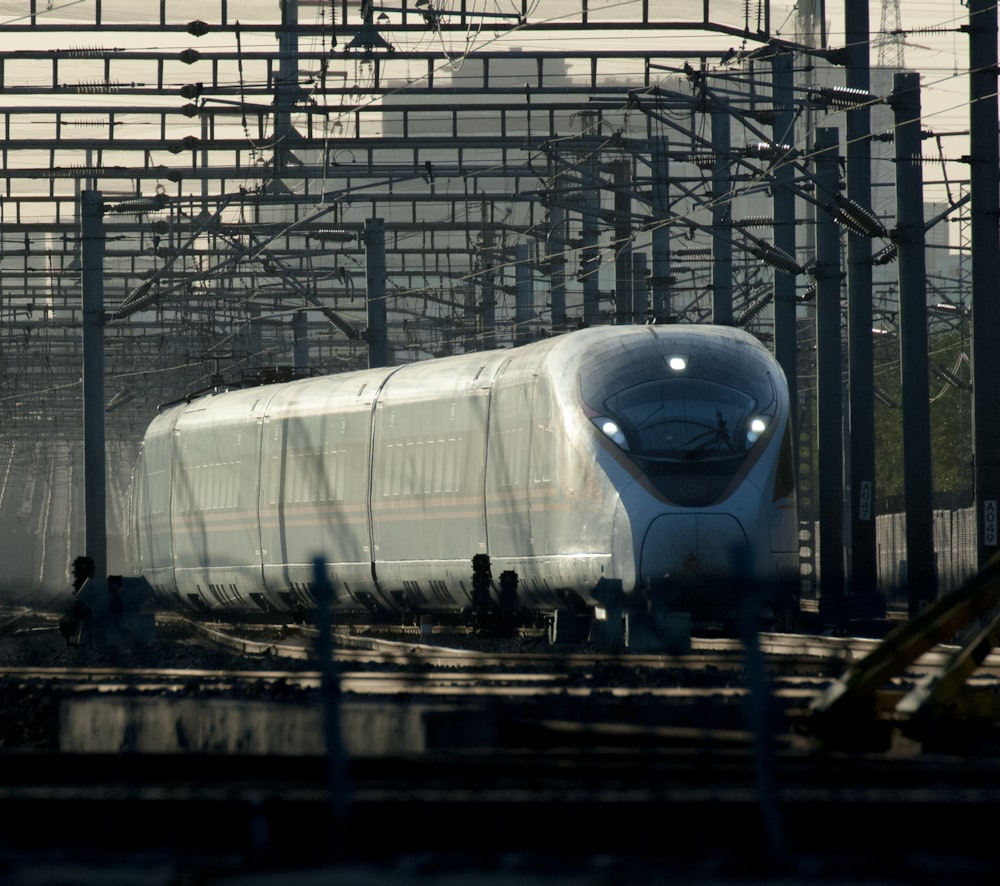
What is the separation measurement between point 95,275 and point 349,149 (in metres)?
4.65

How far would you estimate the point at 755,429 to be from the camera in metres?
17.9

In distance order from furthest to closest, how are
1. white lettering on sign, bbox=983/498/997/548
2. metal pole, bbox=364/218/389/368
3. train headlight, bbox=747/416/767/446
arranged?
metal pole, bbox=364/218/389/368 < white lettering on sign, bbox=983/498/997/548 < train headlight, bbox=747/416/767/446

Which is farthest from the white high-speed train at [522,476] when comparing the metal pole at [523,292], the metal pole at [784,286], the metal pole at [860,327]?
the metal pole at [523,292]

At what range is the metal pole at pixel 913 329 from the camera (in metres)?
20.6

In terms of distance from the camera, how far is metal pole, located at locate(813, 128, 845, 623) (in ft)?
77.2

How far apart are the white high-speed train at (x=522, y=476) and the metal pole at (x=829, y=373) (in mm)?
5059

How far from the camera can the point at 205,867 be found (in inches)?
205

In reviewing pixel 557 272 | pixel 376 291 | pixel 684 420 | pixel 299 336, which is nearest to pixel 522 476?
pixel 684 420

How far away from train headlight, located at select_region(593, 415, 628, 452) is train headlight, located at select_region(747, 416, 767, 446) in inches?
49.5

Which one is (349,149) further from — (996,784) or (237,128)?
(996,784)

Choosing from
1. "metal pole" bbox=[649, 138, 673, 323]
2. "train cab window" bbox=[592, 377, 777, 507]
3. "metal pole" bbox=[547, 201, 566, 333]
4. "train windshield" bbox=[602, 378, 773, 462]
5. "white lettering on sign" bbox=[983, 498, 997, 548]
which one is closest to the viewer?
"train cab window" bbox=[592, 377, 777, 507]

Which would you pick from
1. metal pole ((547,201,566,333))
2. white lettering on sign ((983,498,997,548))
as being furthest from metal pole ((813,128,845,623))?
metal pole ((547,201,566,333))

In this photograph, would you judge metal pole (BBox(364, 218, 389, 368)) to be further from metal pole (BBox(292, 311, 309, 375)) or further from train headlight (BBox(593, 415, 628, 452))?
train headlight (BBox(593, 415, 628, 452))

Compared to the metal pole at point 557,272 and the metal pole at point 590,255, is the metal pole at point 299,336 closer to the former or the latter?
the metal pole at point 557,272
